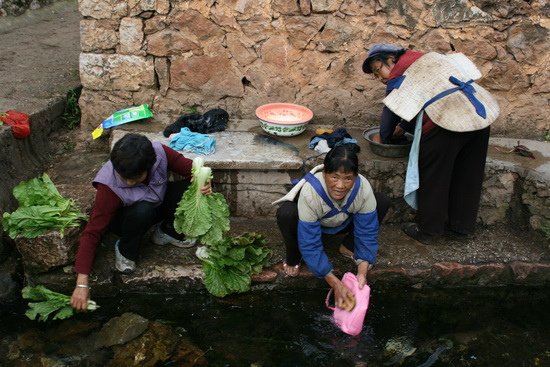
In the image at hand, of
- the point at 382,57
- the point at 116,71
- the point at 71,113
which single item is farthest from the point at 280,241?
the point at 71,113

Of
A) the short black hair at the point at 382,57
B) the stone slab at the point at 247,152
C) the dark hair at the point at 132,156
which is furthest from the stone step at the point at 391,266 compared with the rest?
the short black hair at the point at 382,57

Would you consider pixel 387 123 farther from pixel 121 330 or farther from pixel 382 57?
pixel 121 330

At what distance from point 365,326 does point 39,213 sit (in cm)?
246

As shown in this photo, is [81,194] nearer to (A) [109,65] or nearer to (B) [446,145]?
(A) [109,65]

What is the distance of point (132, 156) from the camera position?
11.5 ft

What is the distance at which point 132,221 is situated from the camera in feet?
12.9

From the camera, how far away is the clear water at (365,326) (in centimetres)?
377

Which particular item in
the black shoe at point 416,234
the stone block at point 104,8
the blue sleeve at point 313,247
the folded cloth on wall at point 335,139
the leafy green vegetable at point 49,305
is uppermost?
the stone block at point 104,8

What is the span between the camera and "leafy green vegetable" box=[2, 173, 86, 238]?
12.8ft

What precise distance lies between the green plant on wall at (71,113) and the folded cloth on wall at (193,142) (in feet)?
5.13

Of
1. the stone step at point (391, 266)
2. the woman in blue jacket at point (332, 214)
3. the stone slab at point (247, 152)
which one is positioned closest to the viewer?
the woman in blue jacket at point (332, 214)

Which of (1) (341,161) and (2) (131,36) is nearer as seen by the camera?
(1) (341,161)

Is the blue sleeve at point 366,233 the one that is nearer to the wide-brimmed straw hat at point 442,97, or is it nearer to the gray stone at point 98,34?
the wide-brimmed straw hat at point 442,97

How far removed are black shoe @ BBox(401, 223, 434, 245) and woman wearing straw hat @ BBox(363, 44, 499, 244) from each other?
0.05 m
